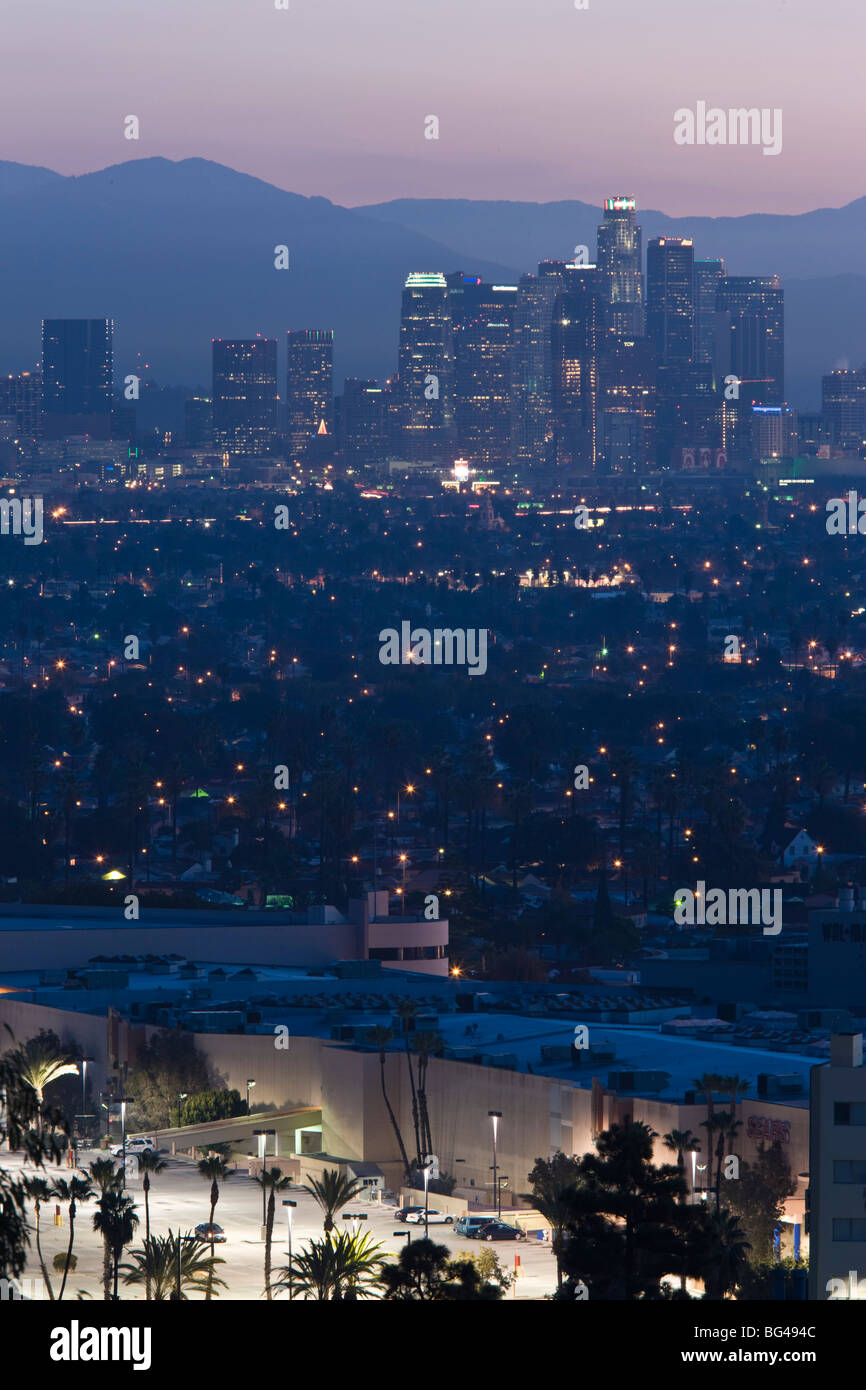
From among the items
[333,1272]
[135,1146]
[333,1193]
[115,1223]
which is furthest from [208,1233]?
[135,1146]

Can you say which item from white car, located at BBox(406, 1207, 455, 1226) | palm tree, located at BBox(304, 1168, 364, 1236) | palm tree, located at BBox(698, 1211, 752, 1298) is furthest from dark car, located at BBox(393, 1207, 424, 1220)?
palm tree, located at BBox(698, 1211, 752, 1298)

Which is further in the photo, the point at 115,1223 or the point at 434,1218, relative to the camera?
the point at 434,1218

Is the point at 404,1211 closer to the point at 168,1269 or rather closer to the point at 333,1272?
the point at 168,1269

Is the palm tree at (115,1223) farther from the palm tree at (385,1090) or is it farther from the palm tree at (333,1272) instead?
the palm tree at (385,1090)

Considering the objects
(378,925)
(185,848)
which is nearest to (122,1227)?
(378,925)

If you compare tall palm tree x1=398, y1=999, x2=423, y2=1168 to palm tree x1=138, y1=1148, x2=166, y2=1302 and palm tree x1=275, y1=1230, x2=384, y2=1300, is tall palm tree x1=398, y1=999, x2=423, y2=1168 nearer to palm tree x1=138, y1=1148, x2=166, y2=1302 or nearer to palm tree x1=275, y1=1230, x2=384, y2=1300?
palm tree x1=138, y1=1148, x2=166, y2=1302

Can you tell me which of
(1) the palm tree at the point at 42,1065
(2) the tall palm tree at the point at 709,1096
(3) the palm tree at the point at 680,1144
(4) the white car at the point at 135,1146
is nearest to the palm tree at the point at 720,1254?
(3) the palm tree at the point at 680,1144
